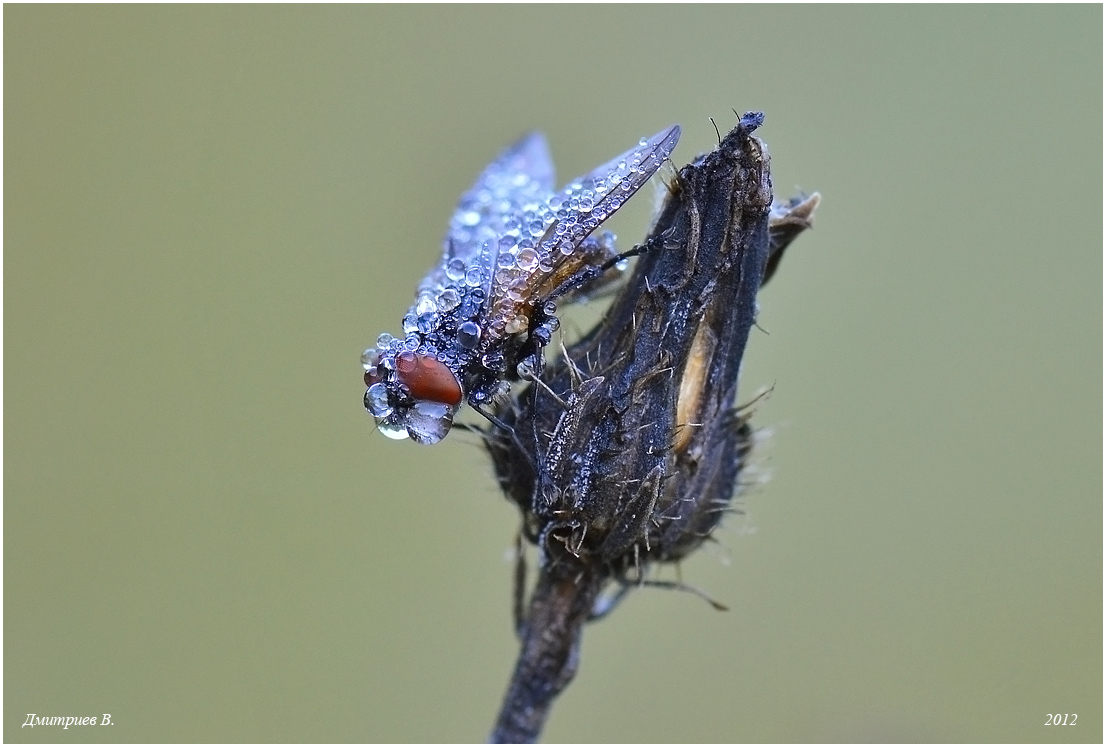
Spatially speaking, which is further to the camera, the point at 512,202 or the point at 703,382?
the point at 512,202

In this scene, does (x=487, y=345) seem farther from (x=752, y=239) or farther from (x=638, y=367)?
(x=752, y=239)

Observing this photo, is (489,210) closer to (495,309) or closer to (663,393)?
(495,309)

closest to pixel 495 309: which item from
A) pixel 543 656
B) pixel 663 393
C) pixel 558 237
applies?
pixel 558 237

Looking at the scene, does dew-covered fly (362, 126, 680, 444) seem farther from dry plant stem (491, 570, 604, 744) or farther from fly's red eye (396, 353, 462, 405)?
dry plant stem (491, 570, 604, 744)

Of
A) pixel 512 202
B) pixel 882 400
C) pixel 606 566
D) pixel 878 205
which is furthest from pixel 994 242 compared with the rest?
pixel 606 566

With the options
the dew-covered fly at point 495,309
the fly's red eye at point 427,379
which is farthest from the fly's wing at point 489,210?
the fly's red eye at point 427,379
